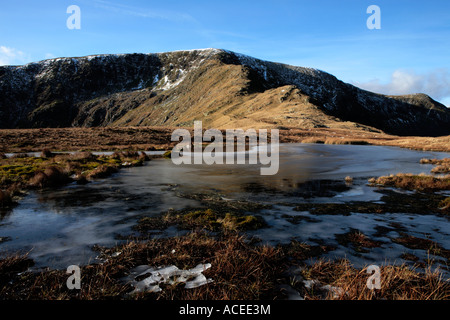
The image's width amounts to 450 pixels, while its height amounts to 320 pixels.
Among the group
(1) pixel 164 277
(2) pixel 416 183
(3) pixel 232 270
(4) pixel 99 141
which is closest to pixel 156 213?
(1) pixel 164 277

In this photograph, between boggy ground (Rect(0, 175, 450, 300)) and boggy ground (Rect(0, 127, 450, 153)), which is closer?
boggy ground (Rect(0, 175, 450, 300))

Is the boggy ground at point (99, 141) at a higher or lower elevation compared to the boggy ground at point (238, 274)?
higher

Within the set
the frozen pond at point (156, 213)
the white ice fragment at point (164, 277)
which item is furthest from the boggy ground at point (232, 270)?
the frozen pond at point (156, 213)

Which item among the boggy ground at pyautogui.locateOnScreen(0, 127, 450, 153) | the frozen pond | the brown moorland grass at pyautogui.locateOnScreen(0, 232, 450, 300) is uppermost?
the boggy ground at pyautogui.locateOnScreen(0, 127, 450, 153)

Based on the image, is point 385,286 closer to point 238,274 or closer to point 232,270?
point 238,274

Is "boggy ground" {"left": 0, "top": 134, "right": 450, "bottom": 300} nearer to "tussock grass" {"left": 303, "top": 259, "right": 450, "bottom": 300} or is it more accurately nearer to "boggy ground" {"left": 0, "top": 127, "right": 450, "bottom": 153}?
"tussock grass" {"left": 303, "top": 259, "right": 450, "bottom": 300}

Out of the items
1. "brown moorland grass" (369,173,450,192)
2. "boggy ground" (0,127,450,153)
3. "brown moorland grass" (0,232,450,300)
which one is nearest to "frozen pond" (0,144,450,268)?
"brown moorland grass" (0,232,450,300)

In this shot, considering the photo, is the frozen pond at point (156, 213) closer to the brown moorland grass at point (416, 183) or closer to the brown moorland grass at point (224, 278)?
the brown moorland grass at point (224, 278)

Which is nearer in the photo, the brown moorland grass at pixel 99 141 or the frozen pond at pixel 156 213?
the frozen pond at pixel 156 213

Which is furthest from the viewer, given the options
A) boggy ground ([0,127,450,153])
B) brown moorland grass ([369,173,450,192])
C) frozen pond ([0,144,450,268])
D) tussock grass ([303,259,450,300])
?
boggy ground ([0,127,450,153])

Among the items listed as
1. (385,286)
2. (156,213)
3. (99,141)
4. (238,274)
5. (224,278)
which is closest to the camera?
(385,286)

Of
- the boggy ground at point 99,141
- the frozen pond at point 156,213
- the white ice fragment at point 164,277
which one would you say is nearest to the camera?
the white ice fragment at point 164,277

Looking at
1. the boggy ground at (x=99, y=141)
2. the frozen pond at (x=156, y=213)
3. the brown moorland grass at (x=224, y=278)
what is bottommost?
the frozen pond at (x=156, y=213)
